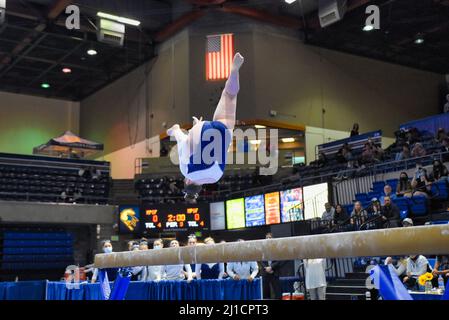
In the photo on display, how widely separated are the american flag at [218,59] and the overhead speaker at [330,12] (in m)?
4.00

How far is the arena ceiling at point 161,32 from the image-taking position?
1888 centimetres

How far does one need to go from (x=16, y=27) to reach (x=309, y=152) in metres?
12.0

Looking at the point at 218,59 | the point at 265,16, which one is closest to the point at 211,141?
the point at 218,59

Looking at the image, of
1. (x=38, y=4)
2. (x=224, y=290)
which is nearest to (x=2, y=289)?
(x=224, y=290)

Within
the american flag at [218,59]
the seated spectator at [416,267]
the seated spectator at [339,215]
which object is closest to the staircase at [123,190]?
the american flag at [218,59]

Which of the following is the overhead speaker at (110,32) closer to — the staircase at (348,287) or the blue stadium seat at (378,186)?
the blue stadium seat at (378,186)

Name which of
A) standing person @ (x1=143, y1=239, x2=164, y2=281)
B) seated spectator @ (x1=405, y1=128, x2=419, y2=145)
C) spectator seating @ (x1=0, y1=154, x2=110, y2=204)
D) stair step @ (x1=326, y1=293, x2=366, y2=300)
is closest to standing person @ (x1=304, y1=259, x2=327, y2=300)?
stair step @ (x1=326, y1=293, x2=366, y2=300)

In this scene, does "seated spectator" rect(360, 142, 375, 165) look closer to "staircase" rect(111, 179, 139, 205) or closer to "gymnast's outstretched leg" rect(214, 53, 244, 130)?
"staircase" rect(111, 179, 139, 205)

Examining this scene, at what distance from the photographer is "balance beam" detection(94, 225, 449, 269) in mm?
2893

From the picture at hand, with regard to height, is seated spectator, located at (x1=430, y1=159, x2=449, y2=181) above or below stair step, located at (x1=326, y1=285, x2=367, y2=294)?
above

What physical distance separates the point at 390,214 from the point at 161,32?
1338 cm

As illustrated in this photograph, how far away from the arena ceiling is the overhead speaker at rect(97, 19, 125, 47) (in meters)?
1.78

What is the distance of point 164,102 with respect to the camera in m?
22.2

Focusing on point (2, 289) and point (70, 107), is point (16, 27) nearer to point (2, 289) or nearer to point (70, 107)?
point (70, 107)
